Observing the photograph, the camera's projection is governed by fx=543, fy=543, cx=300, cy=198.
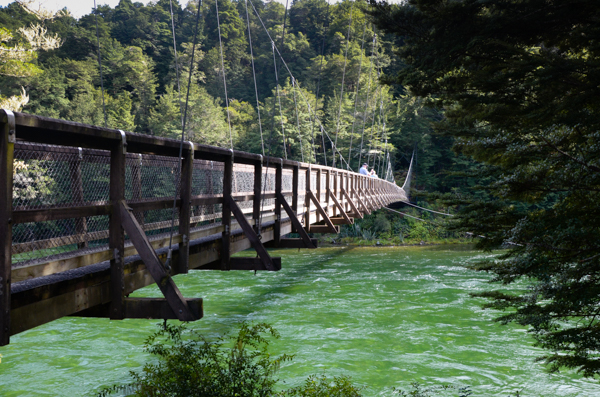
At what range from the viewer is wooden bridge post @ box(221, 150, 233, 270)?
488cm

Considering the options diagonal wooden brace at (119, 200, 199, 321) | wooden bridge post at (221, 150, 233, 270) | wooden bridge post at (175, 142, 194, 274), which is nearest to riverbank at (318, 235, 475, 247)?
wooden bridge post at (221, 150, 233, 270)

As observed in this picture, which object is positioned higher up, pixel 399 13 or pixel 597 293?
pixel 399 13

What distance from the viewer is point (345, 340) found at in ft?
25.1

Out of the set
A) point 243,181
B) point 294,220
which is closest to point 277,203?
point 294,220

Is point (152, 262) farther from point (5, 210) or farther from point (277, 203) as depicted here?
point (277, 203)

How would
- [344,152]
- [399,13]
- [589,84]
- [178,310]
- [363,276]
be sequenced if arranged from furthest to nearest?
[344,152] → [363,276] → [399,13] → [178,310] → [589,84]

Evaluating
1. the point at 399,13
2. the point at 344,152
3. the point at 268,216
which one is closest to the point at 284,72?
the point at 344,152

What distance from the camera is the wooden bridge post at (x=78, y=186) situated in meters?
3.39

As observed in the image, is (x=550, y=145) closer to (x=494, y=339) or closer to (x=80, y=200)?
(x=80, y=200)

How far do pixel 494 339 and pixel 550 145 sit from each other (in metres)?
5.75

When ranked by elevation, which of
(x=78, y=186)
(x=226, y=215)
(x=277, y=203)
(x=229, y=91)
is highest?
(x=229, y=91)

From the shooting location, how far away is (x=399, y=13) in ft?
12.8

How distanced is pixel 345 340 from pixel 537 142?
5.11 meters

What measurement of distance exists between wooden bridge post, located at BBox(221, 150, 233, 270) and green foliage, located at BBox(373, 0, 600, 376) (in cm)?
197
